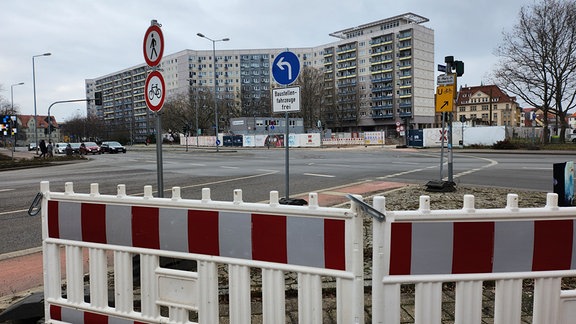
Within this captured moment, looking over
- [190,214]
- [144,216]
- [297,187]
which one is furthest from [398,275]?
[297,187]

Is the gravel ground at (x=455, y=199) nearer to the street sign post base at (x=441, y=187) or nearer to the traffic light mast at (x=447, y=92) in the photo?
the street sign post base at (x=441, y=187)

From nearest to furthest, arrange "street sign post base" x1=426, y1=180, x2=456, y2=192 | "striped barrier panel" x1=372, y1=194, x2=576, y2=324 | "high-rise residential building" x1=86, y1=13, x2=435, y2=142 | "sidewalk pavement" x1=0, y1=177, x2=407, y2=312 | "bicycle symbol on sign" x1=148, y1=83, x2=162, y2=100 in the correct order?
"striped barrier panel" x1=372, y1=194, x2=576, y2=324 → "sidewalk pavement" x1=0, y1=177, x2=407, y2=312 → "bicycle symbol on sign" x1=148, y1=83, x2=162, y2=100 → "street sign post base" x1=426, y1=180, x2=456, y2=192 → "high-rise residential building" x1=86, y1=13, x2=435, y2=142

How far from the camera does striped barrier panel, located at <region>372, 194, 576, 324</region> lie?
2334 millimetres

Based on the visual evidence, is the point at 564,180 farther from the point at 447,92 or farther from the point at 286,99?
the point at 447,92

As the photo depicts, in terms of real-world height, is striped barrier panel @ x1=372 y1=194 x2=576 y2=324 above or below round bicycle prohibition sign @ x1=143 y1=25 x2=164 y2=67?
below

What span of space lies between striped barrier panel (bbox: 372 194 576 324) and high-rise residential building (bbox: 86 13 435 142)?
3822 inches

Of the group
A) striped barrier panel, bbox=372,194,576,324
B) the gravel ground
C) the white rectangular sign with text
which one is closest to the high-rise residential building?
the gravel ground


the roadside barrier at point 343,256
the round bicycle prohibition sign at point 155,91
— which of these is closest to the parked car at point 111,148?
the round bicycle prohibition sign at point 155,91

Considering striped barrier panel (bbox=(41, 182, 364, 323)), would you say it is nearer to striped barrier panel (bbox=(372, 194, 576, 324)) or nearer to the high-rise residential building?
striped barrier panel (bbox=(372, 194, 576, 324))

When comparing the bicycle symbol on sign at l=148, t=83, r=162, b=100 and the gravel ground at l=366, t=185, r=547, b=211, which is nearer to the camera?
the bicycle symbol on sign at l=148, t=83, r=162, b=100

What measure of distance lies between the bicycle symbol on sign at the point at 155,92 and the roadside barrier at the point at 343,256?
2.72 meters

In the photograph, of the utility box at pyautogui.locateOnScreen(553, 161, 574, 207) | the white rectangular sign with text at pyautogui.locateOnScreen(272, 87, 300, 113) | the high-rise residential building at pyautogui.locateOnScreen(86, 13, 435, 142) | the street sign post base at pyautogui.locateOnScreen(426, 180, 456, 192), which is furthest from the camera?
the high-rise residential building at pyautogui.locateOnScreen(86, 13, 435, 142)

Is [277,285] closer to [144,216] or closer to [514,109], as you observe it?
[144,216]

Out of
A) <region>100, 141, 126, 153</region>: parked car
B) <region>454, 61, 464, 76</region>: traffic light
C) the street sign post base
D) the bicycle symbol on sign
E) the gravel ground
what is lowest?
the gravel ground
